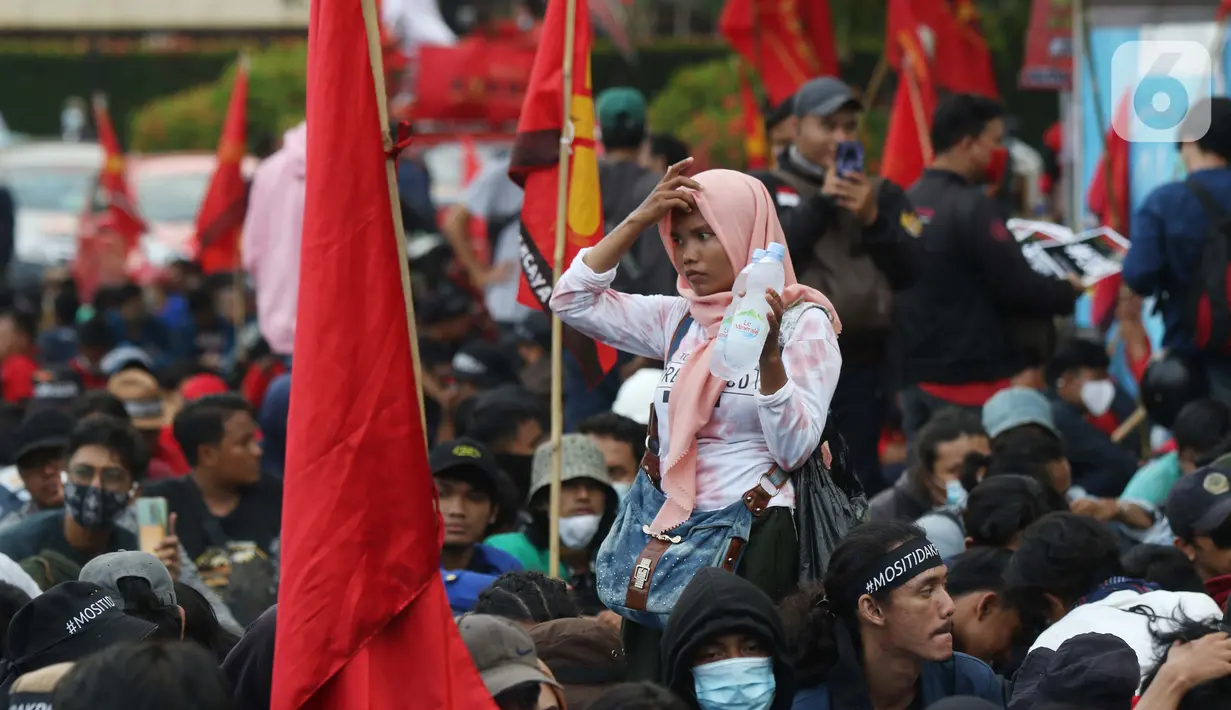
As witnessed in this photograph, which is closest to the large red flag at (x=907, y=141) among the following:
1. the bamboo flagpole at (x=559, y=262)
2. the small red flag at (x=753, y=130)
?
the small red flag at (x=753, y=130)

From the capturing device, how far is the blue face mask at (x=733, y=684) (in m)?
4.52

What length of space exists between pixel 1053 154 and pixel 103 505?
1553cm

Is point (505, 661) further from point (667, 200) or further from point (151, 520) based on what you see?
point (151, 520)

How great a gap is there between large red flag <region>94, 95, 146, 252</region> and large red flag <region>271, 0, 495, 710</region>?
532 inches

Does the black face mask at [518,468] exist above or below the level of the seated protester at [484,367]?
above

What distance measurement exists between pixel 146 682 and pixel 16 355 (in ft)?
31.8

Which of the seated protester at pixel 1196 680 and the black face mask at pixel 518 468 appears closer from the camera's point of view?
the seated protester at pixel 1196 680

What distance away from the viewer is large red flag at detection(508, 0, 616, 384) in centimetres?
698

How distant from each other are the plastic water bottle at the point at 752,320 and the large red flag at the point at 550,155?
204 centimetres

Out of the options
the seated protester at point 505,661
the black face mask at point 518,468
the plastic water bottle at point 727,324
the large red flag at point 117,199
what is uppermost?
the plastic water bottle at point 727,324

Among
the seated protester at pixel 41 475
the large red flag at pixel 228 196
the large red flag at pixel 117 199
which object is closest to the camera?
the seated protester at pixel 41 475

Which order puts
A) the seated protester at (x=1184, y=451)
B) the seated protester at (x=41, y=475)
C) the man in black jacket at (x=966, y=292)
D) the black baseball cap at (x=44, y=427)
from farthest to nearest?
the black baseball cap at (x=44, y=427)
the man in black jacket at (x=966, y=292)
the seated protester at (x=41, y=475)
the seated protester at (x=1184, y=451)

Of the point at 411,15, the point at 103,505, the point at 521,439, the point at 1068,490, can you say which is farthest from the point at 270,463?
the point at 411,15

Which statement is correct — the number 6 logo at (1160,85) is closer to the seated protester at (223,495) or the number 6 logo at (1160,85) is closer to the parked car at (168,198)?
the seated protester at (223,495)
